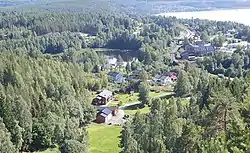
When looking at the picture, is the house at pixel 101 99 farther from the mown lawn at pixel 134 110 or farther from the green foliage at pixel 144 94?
the green foliage at pixel 144 94

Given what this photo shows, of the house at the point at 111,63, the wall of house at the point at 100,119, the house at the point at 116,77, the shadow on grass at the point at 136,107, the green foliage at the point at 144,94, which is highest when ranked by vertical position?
the green foliage at the point at 144,94

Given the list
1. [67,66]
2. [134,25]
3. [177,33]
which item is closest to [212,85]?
[67,66]

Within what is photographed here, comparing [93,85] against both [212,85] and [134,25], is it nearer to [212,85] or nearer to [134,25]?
[212,85]

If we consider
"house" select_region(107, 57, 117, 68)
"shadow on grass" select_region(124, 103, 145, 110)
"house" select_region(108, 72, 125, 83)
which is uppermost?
"shadow on grass" select_region(124, 103, 145, 110)

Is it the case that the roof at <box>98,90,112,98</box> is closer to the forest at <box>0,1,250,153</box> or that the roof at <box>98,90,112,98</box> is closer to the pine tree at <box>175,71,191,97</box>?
the forest at <box>0,1,250,153</box>

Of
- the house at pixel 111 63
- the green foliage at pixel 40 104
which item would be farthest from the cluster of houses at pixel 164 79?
the green foliage at pixel 40 104

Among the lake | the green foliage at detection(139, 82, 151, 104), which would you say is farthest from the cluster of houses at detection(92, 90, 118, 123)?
the lake
